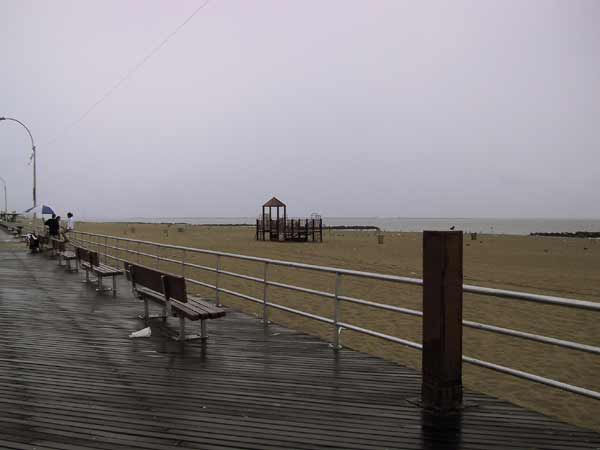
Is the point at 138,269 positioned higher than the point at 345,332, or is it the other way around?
the point at 138,269

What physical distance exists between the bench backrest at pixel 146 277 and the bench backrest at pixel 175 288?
18 cm

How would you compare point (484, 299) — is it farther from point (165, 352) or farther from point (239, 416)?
point (239, 416)

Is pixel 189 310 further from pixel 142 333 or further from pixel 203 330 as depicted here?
pixel 142 333

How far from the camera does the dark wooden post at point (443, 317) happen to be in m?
3.74

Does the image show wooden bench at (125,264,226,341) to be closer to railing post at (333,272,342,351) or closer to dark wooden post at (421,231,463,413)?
railing post at (333,272,342,351)

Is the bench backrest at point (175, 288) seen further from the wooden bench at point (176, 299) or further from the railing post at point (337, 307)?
the railing post at point (337, 307)

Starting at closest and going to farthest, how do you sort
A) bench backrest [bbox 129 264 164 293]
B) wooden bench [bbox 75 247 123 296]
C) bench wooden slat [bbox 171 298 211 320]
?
bench wooden slat [bbox 171 298 211 320] < bench backrest [bbox 129 264 164 293] < wooden bench [bbox 75 247 123 296]

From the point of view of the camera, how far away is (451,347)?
12.4 ft

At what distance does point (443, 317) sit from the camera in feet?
12.3

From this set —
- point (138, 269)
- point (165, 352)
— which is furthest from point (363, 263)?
point (165, 352)

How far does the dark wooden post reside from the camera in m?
3.74

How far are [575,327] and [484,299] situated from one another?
274cm

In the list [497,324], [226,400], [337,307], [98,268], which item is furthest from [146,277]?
[497,324]

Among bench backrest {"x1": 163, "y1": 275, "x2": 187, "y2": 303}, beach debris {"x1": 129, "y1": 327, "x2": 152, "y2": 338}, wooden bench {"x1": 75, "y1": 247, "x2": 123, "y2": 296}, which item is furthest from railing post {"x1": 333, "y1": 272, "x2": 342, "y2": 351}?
wooden bench {"x1": 75, "y1": 247, "x2": 123, "y2": 296}
